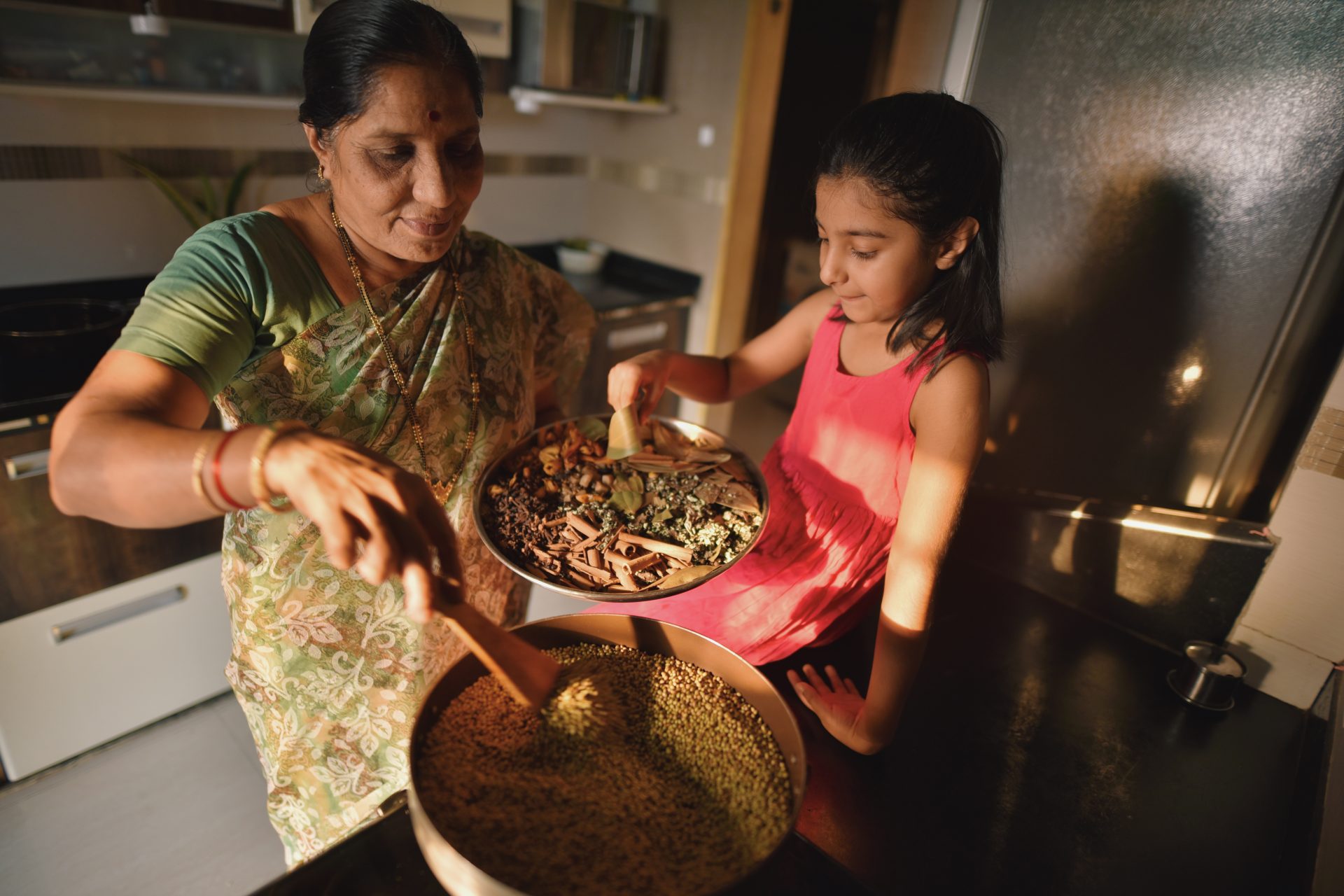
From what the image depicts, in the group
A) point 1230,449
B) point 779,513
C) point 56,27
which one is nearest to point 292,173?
point 56,27

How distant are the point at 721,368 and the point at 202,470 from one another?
2.88 feet

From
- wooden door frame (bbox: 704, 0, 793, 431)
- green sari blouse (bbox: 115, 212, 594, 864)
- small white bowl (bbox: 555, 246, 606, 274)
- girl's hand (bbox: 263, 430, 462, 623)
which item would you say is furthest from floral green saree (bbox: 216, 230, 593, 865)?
small white bowl (bbox: 555, 246, 606, 274)

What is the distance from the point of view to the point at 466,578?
1.29m

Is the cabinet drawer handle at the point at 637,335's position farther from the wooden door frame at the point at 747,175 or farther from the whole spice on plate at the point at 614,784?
the whole spice on plate at the point at 614,784

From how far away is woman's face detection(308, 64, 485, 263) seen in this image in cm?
92

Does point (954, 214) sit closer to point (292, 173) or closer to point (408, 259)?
point (408, 259)

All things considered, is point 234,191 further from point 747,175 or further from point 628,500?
point 628,500

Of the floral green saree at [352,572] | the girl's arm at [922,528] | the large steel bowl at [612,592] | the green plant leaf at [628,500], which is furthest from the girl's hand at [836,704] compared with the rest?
the floral green saree at [352,572]

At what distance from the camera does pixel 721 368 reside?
4.41 feet

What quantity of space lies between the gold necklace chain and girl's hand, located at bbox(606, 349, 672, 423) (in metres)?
0.23

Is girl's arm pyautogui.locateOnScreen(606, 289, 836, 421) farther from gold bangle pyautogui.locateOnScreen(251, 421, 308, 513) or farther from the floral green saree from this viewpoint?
gold bangle pyautogui.locateOnScreen(251, 421, 308, 513)

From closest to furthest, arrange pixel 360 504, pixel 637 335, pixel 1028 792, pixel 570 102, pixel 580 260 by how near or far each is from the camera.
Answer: pixel 360 504 < pixel 1028 792 < pixel 570 102 < pixel 637 335 < pixel 580 260

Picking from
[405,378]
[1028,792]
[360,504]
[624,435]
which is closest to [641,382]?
[624,435]

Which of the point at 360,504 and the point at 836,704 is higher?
the point at 360,504
